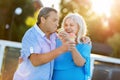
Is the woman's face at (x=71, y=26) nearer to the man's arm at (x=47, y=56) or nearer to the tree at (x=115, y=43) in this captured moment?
the man's arm at (x=47, y=56)

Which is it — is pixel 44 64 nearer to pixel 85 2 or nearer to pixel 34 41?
pixel 34 41

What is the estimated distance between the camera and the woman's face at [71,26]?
3471mm

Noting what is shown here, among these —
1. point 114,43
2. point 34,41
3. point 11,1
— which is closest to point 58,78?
point 34,41

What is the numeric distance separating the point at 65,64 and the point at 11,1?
24.8 meters

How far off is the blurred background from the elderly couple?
69.1 ft

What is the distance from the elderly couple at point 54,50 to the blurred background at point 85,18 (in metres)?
21.1

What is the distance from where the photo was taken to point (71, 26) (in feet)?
11.5

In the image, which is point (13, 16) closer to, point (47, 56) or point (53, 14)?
point (53, 14)

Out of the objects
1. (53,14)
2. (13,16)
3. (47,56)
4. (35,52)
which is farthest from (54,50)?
(13,16)

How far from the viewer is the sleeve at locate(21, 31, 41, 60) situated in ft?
10.9

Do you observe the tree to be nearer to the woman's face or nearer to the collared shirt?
the woman's face

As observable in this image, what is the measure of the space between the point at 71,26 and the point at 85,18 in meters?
23.7

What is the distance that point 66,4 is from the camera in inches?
1133

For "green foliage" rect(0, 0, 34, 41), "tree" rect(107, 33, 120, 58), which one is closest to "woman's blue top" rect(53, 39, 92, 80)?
"green foliage" rect(0, 0, 34, 41)
